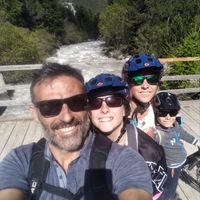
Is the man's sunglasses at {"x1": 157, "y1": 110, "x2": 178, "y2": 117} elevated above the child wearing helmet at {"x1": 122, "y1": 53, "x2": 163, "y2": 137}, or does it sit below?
below

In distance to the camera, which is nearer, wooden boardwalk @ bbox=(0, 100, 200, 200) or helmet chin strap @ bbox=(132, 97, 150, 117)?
helmet chin strap @ bbox=(132, 97, 150, 117)

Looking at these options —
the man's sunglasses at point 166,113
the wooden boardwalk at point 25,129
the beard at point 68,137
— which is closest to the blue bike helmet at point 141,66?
the man's sunglasses at point 166,113

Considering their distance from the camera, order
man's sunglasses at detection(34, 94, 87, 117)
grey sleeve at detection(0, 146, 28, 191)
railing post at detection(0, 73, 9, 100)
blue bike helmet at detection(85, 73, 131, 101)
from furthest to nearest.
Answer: railing post at detection(0, 73, 9, 100) < blue bike helmet at detection(85, 73, 131, 101) < man's sunglasses at detection(34, 94, 87, 117) < grey sleeve at detection(0, 146, 28, 191)

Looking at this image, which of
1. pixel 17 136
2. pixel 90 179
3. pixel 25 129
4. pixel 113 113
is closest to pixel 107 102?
pixel 113 113

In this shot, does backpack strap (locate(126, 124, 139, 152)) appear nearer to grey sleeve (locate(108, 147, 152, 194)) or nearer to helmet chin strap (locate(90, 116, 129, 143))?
helmet chin strap (locate(90, 116, 129, 143))

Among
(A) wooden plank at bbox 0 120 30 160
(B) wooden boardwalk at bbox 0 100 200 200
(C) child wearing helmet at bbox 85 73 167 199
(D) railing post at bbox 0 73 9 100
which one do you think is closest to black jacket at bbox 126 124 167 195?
(C) child wearing helmet at bbox 85 73 167 199

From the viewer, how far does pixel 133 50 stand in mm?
22312

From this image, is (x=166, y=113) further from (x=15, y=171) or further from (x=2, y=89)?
(x=2, y=89)

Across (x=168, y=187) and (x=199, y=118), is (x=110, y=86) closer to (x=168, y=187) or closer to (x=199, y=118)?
(x=168, y=187)

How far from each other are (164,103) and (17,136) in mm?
3474

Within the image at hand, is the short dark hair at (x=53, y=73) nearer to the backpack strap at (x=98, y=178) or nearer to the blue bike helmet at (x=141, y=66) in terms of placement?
the backpack strap at (x=98, y=178)

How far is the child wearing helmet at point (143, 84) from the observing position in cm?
256

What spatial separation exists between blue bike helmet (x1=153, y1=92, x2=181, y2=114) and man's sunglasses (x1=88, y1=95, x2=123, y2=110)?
2.01 ft

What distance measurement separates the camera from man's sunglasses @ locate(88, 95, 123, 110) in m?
2.21
